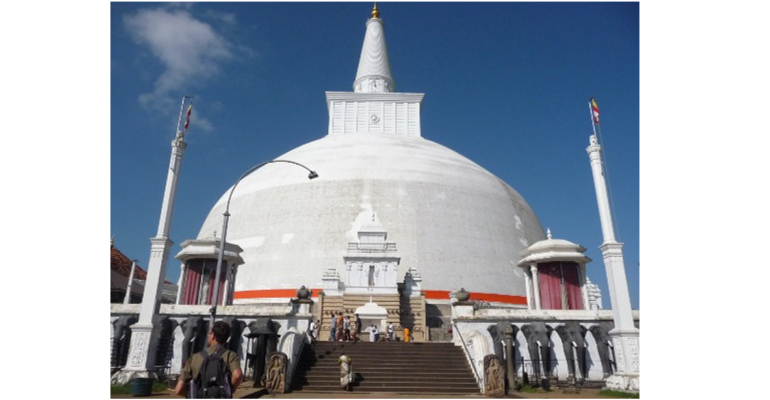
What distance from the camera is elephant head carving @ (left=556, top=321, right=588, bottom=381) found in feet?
52.6

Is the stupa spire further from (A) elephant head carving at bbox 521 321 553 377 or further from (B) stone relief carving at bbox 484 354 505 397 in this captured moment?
(B) stone relief carving at bbox 484 354 505 397

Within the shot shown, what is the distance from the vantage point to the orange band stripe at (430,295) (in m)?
25.5

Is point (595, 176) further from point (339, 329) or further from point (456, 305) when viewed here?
point (339, 329)

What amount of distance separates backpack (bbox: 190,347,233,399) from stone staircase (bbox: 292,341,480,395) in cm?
748

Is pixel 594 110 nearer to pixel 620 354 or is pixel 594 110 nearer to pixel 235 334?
pixel 620 354

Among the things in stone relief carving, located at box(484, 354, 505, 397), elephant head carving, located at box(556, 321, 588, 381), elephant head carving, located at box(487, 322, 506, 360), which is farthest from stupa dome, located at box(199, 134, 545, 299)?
stone relief carving, located at box(484, 354, 505, 397)

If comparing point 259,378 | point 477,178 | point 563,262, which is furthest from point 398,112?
point 259,378

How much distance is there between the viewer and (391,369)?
13633 mm

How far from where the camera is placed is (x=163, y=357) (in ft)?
49.7

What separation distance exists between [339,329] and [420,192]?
512 inches

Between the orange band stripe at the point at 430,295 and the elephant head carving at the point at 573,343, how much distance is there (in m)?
8.85

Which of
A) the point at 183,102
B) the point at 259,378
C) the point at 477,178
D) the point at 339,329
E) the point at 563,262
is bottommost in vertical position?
the point at 259,378

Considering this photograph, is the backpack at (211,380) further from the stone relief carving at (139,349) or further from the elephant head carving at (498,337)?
the elephant head carving at (498,337)

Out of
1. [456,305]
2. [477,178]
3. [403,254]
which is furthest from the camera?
[477,178]
